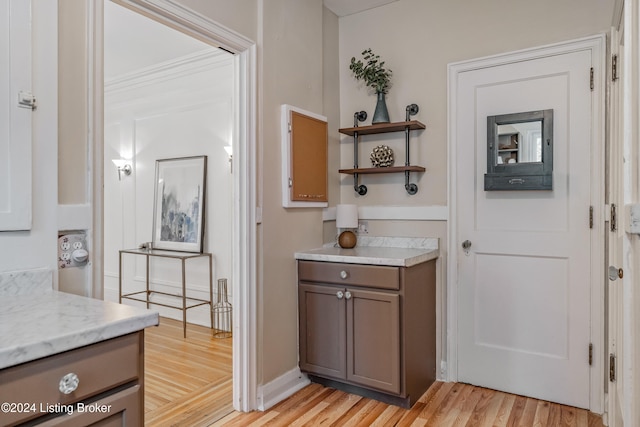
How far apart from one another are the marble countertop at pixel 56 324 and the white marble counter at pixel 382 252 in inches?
57.3

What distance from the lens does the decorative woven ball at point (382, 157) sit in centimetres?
289

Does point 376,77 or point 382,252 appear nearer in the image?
point 382,252

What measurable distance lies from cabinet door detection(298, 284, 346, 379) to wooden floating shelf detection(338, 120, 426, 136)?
44.4 inches

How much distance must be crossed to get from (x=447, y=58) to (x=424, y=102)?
1.03ft

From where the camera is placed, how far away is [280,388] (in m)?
2.55

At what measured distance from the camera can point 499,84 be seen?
2600mm

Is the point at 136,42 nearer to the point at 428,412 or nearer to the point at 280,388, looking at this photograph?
the point at 280,388

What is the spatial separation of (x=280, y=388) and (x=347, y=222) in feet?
3.79

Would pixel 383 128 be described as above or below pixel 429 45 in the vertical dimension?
below

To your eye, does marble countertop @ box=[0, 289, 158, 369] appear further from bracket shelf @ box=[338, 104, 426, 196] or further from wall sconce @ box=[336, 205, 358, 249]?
bracket shelf @ box=[338, 104, 426, 196]

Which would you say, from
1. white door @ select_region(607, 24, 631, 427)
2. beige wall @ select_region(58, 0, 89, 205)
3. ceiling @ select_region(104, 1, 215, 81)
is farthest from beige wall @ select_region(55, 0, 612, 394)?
ceiling @ select_region(104, 1, 215, 81)

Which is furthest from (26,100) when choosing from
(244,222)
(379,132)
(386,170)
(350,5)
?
(350,5)

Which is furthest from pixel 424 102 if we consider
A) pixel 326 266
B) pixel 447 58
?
pixel 326 266

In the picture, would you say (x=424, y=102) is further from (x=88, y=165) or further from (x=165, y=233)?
(x=165, y=233)
